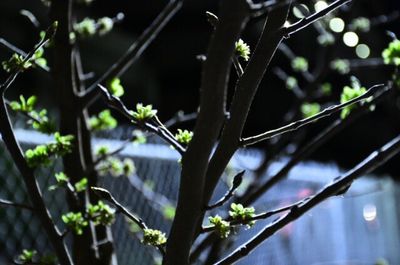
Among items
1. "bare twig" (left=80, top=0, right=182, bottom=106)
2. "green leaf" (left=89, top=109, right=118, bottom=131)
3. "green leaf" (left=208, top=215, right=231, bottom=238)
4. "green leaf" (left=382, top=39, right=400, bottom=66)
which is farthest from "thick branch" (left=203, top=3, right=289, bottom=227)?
"green leaf" (left=89, top=109, right=118, bottom=131)

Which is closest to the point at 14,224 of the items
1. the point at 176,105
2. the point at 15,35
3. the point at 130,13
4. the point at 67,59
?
the point at 67,59

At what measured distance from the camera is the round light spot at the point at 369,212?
14.0ft

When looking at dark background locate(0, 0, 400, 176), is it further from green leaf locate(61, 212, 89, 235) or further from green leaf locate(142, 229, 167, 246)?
green leaf locate(142, 229, 167, 246)

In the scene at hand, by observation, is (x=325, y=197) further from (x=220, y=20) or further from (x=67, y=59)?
(x=67, y=59)

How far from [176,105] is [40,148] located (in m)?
5.32

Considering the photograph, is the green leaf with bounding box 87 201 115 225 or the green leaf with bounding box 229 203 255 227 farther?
the green leaf with bounding box 87 201 115 225

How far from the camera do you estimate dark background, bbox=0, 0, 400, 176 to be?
5504mm

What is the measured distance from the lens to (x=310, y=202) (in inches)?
47.2

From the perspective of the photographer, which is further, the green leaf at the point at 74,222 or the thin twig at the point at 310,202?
the green leaf at the point at 74,222

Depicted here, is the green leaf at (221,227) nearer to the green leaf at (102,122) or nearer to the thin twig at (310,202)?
the thin twig at (310,202)

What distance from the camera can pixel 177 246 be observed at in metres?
1.05

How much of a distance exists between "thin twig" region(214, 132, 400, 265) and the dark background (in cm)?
402

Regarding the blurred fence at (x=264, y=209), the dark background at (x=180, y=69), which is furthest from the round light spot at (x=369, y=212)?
the dark background at (x=180, y=69)

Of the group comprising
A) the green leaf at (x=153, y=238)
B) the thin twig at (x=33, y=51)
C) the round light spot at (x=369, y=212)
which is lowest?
the green leaf at (x=153, y=238)
